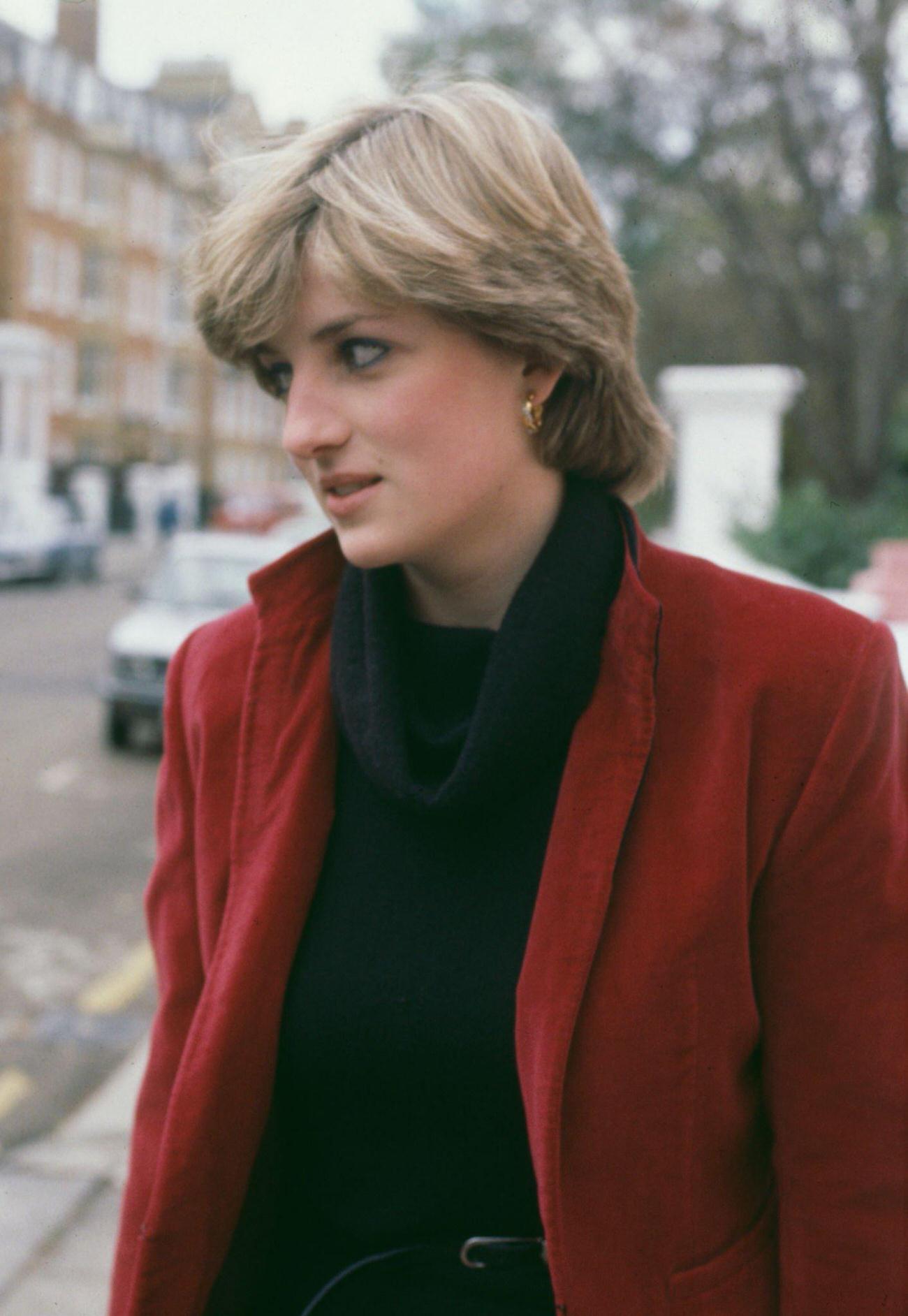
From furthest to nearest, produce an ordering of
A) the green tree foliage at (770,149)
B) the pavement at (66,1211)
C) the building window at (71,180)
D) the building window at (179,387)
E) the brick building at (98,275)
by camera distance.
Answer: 1. the building window at (179,387)
2. the building window at (71,180)
3. the brick building at (98,275)
4. the green tree foliage at (770,149)
5. the pavement at (66,1211)

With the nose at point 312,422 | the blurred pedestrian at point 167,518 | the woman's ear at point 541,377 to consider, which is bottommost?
the blurred pedestrian at point 167,518

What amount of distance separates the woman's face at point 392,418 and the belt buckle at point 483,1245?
77 centimetres

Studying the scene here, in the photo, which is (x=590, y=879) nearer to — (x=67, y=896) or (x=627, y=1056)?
(x=627, y=1056)

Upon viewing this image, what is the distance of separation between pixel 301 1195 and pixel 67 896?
17.3 ft

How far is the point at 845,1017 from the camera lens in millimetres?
1445

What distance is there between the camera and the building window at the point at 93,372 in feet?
158

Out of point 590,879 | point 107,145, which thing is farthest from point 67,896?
point 107,145

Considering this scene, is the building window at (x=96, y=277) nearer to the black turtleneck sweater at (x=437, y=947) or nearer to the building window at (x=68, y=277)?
the building window at (x=68, y=277)

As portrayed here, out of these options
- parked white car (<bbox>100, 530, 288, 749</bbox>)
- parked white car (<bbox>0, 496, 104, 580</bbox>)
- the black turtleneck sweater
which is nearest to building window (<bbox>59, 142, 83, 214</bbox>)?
parked white car (<bbox>0, 496, 104, 580</bbox>)

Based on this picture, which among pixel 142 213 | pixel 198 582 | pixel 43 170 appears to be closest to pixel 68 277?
pixel 142 213

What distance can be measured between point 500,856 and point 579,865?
13 centimetres

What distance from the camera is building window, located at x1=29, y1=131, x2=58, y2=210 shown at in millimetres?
43469

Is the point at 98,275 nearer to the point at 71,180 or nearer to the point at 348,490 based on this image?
the point at 71,180

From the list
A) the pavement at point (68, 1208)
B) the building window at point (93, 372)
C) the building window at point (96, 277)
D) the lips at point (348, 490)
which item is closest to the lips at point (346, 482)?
the lips at point (348, 490)
